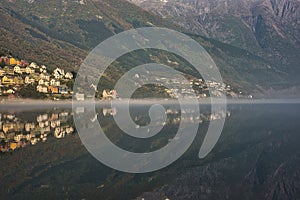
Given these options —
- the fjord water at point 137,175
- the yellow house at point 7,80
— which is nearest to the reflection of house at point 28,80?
the yellow house at point 7,80

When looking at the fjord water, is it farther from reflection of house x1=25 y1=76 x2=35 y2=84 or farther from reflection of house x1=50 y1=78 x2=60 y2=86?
reflection of house x1=50 y1=78 x2=60 y2=86

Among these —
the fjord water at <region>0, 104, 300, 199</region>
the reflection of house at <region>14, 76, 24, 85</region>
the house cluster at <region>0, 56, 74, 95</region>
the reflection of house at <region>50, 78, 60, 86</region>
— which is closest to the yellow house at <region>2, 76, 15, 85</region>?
the house cluster at <region>0, 56, 74, 95</region>

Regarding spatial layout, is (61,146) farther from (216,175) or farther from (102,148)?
(216,175)

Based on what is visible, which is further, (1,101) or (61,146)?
(1,101)

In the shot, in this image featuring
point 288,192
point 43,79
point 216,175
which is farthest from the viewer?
point 43,79

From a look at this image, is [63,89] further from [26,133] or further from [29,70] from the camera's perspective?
[26,133]

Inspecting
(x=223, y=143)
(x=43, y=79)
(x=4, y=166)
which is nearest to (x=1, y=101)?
(x=43, y=79)

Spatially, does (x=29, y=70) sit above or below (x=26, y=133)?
above

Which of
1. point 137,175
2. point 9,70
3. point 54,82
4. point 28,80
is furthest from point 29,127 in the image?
point 54,82

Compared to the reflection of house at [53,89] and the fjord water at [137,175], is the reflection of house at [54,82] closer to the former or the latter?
the reflection of house at [53,89]
